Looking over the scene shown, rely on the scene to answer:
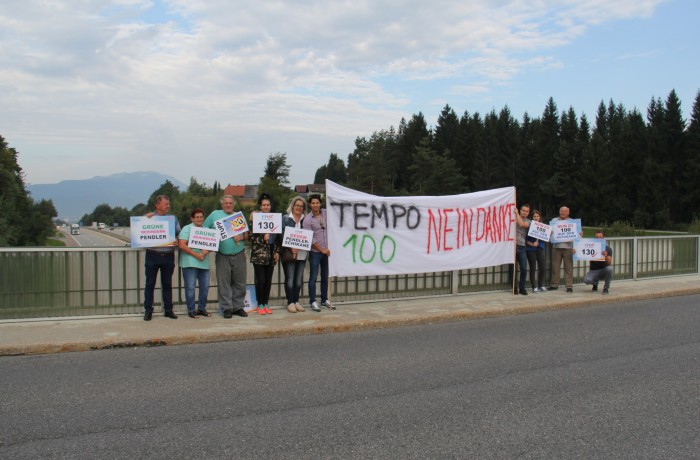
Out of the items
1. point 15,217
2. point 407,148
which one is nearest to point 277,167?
point 407,148

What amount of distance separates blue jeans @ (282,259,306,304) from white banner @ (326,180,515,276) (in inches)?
23.0

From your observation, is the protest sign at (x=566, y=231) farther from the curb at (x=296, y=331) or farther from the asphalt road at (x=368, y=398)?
the asphalt road at (x=368, y=398)

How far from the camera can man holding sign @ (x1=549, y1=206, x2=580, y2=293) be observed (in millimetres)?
11516

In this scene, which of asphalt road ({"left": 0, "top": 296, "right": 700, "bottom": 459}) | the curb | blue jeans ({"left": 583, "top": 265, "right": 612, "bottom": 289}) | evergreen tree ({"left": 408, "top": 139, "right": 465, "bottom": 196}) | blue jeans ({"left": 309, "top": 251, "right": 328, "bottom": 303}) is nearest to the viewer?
asphalt road ({"left": 0, "top": 296, "right": 700, "bottom": 459})

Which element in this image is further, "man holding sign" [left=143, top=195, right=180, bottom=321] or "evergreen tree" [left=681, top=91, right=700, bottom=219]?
"evergreen tree" [left=681, top=91, right=700, bottom=219]

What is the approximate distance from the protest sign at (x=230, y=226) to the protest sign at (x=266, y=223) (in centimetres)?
21

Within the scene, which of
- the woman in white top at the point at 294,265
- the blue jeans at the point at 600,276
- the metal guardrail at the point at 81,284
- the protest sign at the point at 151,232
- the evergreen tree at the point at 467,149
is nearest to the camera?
the metal guardrail at the point at 81,284

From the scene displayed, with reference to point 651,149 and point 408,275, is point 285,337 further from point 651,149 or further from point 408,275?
point 651,149

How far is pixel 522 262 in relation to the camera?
37.1 ft

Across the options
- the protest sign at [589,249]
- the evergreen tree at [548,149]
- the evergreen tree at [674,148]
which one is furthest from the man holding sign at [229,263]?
the evergreen tree at [548,149]

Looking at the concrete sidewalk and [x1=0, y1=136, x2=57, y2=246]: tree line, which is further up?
[x1=0, y1=136, x2=57, y2=246]: tree line

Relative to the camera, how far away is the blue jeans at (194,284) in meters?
8.70

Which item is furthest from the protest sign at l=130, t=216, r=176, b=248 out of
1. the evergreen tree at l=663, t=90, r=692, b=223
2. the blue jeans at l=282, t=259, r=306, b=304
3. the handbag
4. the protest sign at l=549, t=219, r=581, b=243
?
the evergreen tree at l=663, t=90, r=692, b=223

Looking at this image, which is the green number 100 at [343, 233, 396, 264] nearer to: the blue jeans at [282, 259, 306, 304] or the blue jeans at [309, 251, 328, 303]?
the blue jeans at [309, 251, 328, 303]
